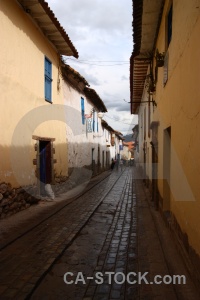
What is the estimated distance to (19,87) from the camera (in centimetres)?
869

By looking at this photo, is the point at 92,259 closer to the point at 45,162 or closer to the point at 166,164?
the point at 166,164

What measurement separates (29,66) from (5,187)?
3997mm

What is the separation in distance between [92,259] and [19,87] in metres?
5.78

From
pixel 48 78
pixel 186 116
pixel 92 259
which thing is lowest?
pixel 92 259

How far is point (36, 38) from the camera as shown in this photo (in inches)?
392

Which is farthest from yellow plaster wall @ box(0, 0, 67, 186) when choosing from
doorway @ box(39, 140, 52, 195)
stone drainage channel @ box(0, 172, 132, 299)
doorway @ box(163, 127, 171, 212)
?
doorway @ box(163, 127, 171, 212)

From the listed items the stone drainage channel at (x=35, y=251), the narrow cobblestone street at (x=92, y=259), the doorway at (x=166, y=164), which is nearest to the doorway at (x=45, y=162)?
the stone drainage channel at (x=35, y=251)

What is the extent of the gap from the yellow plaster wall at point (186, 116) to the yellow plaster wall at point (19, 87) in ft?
14.6

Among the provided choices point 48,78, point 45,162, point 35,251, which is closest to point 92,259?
point 35,251

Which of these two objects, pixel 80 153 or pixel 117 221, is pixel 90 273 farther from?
pixel 80 153

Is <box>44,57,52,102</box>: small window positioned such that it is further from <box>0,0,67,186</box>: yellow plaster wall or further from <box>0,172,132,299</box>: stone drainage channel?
<box>0,172,132,299</box>: stone drainage channel

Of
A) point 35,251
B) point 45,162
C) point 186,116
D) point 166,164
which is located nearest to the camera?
point 186,116

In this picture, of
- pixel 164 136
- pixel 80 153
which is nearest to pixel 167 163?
pixel 164 136

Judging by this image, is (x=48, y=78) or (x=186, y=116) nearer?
(x=186, y=116)
